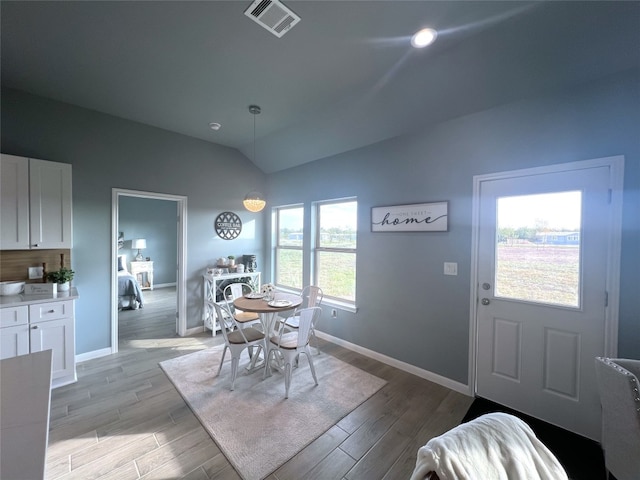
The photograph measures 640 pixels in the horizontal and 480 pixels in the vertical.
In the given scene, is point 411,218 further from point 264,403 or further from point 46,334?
point 46,334

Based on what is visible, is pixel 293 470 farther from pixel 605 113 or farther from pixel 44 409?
pixel 605 113

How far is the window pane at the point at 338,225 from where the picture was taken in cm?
379

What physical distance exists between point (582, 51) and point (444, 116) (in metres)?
1.02

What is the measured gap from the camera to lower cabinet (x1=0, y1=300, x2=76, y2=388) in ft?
7.80

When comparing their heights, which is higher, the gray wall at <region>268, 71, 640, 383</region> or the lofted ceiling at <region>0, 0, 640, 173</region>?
the lofted ceiling at <region>0, 0, 640, 173</region>

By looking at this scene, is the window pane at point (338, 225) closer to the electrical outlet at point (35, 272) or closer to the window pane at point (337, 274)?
the window pane at point (337, 274)

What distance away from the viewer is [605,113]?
196 cm

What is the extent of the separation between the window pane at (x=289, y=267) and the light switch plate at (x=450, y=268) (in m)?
2.45

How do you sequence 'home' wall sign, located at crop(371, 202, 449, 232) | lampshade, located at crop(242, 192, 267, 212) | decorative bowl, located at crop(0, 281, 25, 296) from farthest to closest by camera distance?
lampshade, located at crop(242, 192, 267, 212) → 'home' wall sign, located at crop(371, 202, 449, 232) → decorative bowl, located at crop(0, 281, 25, 296)

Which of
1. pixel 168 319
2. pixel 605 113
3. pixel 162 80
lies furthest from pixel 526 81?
pixel 168 319

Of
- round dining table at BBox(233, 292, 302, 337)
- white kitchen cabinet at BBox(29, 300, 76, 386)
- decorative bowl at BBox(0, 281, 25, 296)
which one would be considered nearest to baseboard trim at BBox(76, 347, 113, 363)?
white kitchen cabinet at BBox(29, 300, 76, 386)

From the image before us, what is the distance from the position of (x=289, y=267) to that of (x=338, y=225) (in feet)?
4.50

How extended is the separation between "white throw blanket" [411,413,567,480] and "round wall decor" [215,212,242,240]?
429cm

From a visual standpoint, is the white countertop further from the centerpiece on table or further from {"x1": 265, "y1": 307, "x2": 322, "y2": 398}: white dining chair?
{"x1": 265, "y1": 307, "x2": 322, "y2": 398}: white dining chair
